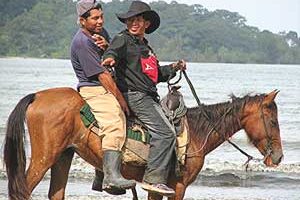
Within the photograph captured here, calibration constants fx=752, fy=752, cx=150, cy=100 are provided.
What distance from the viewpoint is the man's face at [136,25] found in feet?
25.1

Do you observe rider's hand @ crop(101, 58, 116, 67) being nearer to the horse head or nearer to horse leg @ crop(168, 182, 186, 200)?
horse leg @ crop(168, 182, 186, 200)

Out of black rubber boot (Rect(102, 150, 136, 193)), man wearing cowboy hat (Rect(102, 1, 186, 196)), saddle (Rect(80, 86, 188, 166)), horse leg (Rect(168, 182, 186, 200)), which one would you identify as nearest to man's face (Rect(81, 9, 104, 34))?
man wearing cowboy hat (Rect(102, 1, 186, 196))

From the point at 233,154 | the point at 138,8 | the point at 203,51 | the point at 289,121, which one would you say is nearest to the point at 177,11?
the point at 203,51

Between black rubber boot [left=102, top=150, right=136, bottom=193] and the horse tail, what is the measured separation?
2.61 ft

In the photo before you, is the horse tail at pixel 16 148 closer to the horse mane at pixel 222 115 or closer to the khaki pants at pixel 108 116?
the khaki pants at pixel 108 116

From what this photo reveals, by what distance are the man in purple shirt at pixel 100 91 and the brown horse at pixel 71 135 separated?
170 millimetres

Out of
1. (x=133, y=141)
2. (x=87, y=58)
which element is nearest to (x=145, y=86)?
(x=133, y=141)

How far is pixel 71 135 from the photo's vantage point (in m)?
7.54

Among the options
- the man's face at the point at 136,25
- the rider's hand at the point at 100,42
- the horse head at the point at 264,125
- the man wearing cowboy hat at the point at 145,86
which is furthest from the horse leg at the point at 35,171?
the horse head at the point at 264,125

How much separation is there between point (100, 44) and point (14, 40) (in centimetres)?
8856

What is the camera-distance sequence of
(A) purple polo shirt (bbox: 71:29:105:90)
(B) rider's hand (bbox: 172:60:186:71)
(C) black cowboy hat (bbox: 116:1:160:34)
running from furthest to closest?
(B) rider's hand (bbox: 172:60:186:71) → (C) black cowboy hat (bbox: 116:1:160:34) → (A) purple polo shirt (bbox: 71:29:105:90)

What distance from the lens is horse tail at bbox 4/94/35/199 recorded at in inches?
292

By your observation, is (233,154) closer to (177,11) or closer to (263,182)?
(263,182)

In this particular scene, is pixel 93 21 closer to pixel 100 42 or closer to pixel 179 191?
pixel 100 42
